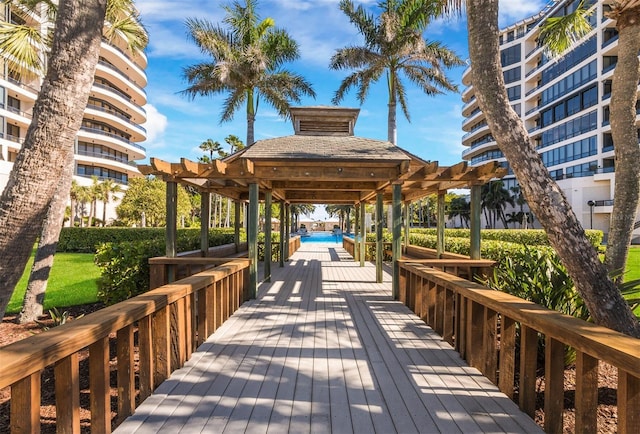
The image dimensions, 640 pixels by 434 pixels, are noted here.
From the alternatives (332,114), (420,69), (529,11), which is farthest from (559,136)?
(332,114)

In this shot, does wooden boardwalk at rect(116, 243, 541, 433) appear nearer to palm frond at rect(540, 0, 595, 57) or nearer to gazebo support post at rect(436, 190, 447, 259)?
gazebo support post at rect(436, 190, 447, 259)

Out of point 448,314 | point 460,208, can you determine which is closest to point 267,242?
point 448,314

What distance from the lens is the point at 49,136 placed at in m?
2.82

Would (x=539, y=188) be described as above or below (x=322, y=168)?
below

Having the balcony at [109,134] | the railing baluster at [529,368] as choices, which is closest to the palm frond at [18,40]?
the railing baluster at [529,368]

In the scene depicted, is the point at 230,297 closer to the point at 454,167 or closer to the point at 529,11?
the point at 454,167

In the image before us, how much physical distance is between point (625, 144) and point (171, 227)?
766 centimetres

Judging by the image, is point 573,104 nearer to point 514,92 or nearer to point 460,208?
point 514,92

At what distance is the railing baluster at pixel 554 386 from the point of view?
2.53 m

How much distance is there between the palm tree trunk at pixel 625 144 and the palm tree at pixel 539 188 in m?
1.83

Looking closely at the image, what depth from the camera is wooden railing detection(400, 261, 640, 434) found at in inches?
74.8

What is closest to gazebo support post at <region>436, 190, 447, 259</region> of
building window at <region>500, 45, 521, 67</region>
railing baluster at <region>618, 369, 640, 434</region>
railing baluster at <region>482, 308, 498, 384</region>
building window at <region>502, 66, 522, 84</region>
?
railing baluster at <region>482, 308, 498, 384</region>

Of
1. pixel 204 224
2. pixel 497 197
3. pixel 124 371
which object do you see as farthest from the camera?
pixel 497 197

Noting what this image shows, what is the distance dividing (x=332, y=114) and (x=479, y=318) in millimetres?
9302
